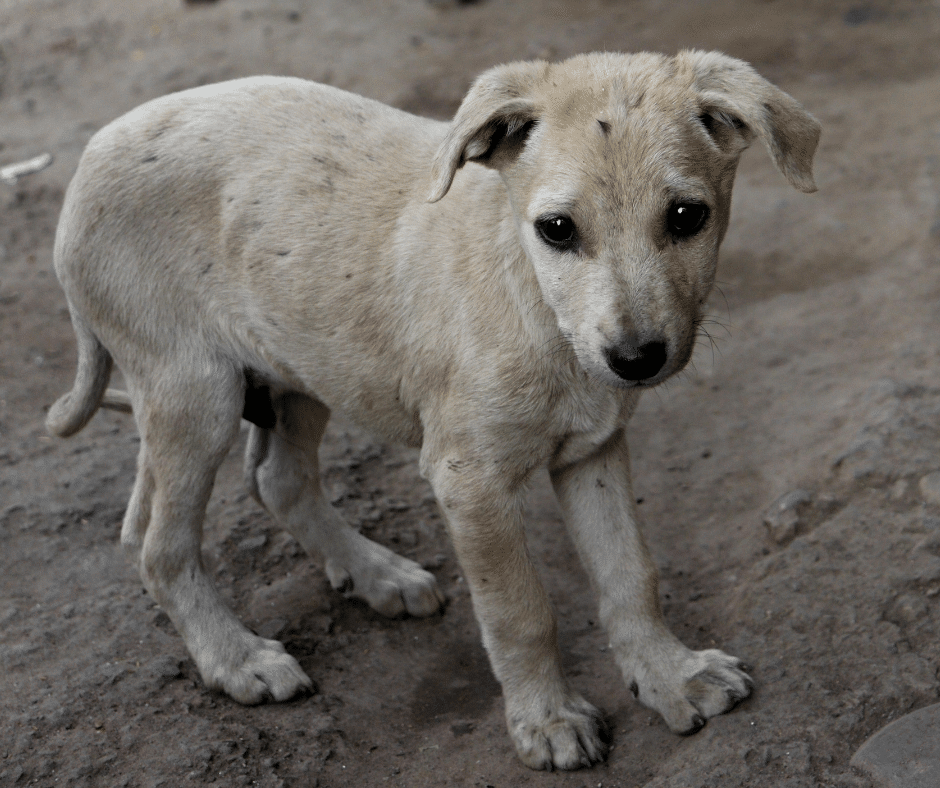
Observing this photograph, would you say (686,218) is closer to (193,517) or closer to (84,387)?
(193,517)

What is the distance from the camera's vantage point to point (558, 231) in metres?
3.00

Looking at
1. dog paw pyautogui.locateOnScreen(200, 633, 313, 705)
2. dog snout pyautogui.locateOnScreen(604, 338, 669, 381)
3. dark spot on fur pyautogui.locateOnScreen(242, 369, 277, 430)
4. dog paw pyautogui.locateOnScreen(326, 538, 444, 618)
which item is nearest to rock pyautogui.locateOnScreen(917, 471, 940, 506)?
dog snout pyautogui.locateOnScreen(604, 338, 669, 381)

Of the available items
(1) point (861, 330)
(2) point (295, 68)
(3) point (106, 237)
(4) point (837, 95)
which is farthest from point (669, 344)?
(2) point (295, 68)

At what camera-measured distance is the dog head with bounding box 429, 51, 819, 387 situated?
2893 millimetres

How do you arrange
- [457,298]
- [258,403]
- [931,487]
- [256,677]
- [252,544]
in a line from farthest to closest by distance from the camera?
[252,544]
[258,403]
[931,487]
[256,677]
[457,298]

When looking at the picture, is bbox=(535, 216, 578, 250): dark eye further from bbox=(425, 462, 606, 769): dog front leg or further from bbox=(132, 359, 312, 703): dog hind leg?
bbox=(132, 359, 312, 703): dog hind leg

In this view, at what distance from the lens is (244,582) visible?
15.1ft

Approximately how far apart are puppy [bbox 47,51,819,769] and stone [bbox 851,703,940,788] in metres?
0.50

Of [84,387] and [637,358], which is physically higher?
[637,358]

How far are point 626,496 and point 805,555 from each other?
2.87 ft

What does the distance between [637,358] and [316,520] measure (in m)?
2.06

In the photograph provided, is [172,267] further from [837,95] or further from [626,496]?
[837,95]

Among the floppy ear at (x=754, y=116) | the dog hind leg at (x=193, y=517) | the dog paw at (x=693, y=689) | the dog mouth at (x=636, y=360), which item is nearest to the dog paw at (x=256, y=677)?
the dog hind leg at (x=193, y=517)

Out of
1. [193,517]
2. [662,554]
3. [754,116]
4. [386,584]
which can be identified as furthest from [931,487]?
[193,517]
